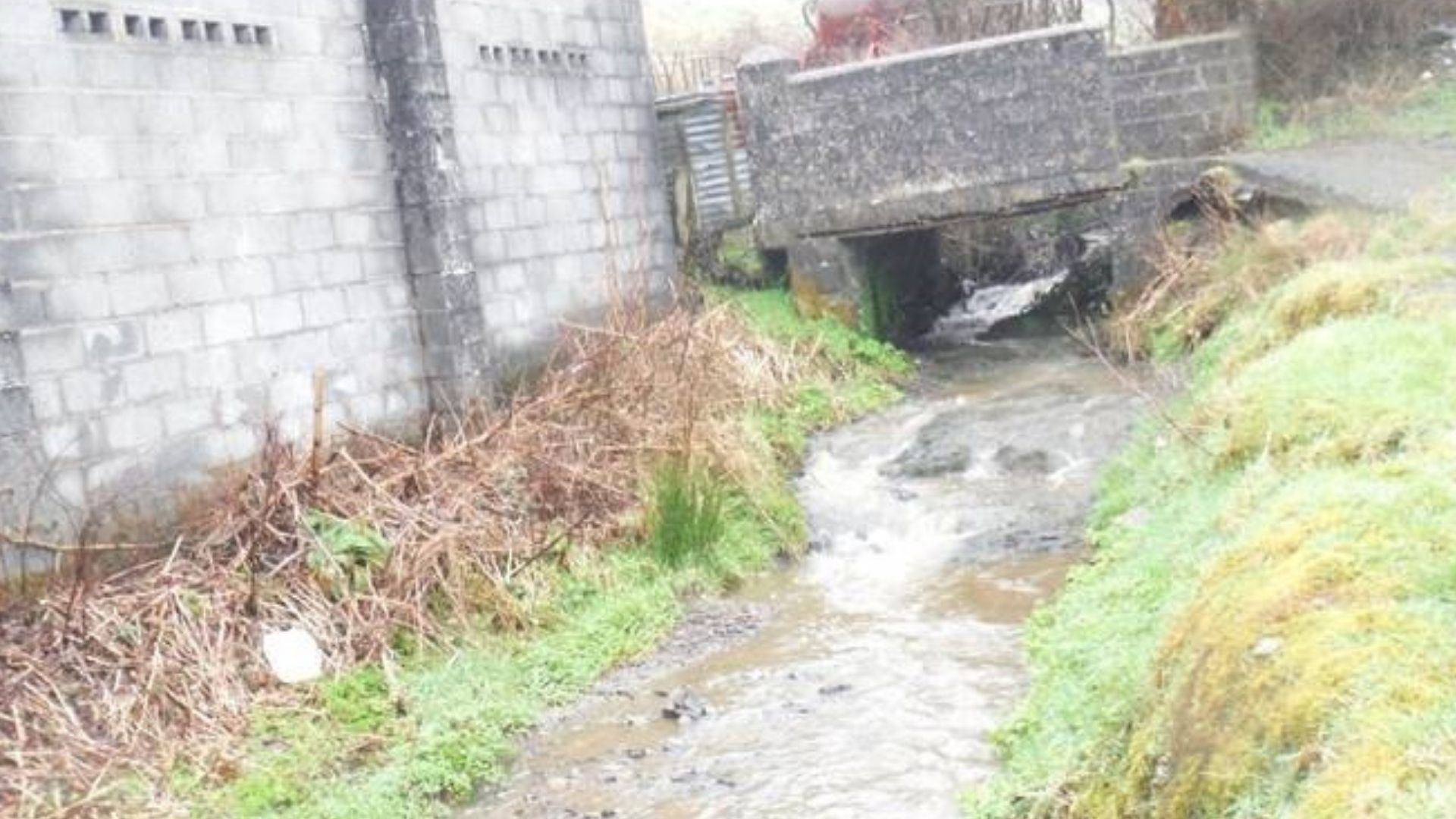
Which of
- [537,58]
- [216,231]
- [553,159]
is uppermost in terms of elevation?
[537,58]

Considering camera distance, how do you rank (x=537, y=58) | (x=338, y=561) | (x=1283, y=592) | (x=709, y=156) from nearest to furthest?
(x=1283, y=592)
(x=338, y=561)
(x=537, y=58)
(x=709, y=156)

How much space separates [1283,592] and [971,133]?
999 cm

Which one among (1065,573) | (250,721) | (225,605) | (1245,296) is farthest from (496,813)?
(1245,296)

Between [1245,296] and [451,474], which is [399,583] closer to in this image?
[451,474]

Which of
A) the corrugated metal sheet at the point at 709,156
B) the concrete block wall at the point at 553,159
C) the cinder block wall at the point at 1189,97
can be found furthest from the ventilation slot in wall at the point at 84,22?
the cinder block wall at the point at 1189,97

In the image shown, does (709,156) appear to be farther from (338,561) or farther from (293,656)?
(293,656)

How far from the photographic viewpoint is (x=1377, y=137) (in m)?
13.3

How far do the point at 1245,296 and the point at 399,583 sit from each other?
6.44 metres

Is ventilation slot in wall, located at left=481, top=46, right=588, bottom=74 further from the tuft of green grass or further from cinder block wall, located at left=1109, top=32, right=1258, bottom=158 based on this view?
cinder block wall, located at left=1109, top=32, right=1258, bottom=158

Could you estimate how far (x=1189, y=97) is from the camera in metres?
13.7

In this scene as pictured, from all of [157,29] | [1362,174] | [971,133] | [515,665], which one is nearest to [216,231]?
[157,29]

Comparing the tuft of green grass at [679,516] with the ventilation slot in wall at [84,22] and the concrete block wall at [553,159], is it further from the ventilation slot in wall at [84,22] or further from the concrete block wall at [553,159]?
the ventilation slot in wall at [84,22]

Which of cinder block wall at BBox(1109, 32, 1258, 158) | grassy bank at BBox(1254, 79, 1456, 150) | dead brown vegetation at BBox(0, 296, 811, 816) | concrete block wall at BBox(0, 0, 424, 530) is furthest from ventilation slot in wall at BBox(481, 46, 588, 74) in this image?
grassy bank at BBox(1254, 79, 1456, 150)

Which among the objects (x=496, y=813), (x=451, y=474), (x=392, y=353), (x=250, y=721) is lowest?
(x=496, y=813)
